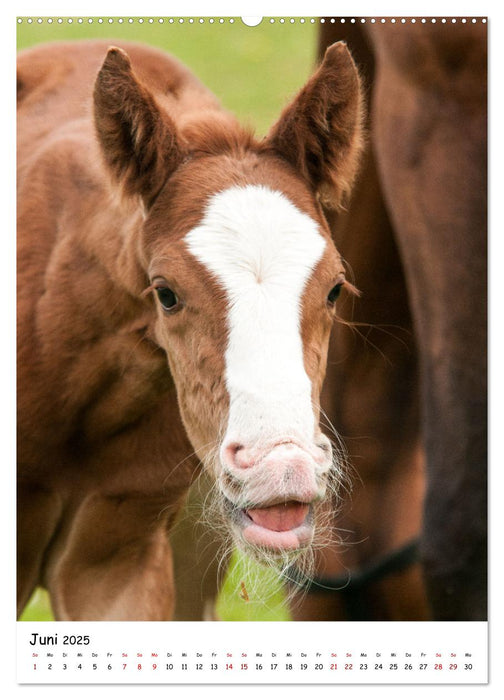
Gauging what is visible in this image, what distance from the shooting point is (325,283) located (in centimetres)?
189

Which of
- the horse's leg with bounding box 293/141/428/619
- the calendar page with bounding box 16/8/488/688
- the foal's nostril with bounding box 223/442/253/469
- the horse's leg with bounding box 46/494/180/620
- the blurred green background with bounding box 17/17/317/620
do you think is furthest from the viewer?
the horse's leg with bounding box 293/141/428/619

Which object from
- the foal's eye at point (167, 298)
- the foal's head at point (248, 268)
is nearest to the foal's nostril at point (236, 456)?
the foal's head at point (248, 268)

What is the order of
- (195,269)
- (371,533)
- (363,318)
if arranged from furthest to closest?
(371,533), (363,318), (195,269)

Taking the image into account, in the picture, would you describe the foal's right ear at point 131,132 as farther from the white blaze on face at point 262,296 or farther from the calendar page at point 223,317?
the white blaze on face at point 262,296

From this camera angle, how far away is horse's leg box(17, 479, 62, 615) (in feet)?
7.44

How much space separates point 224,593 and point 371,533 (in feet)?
1.68

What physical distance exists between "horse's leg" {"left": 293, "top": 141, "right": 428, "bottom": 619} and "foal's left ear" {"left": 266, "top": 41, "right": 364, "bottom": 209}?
376 millimetres

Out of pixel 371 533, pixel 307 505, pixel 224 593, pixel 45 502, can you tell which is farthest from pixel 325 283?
pixel 371 533

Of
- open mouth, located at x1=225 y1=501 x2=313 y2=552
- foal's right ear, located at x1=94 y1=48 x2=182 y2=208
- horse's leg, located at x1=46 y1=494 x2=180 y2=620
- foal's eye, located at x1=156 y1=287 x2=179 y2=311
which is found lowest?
horse's leg, located at x1=46 y1=494 x2=180 y2=620

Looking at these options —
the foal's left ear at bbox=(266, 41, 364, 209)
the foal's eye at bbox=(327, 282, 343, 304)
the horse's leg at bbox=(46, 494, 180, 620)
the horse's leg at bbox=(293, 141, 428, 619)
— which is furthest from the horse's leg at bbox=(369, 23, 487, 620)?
the horse's leg at bbox=(46, 494, 180, 620)

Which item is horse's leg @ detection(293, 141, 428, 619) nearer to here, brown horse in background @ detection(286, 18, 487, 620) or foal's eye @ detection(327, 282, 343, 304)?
brown horse in background @ detection(286, 18, 487, 620)

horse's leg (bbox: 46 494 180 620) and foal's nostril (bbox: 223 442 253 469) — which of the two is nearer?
foal's nostril (bbox: 223 442 253 469)

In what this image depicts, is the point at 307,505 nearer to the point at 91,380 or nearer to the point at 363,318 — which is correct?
the point at 91,380

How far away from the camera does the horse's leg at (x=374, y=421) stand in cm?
259
